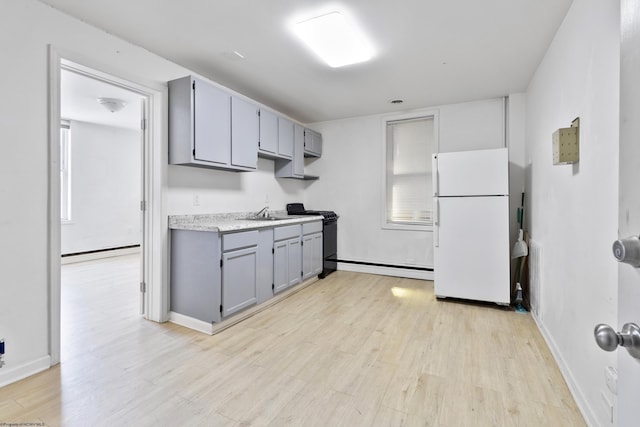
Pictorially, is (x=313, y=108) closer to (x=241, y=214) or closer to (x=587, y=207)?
(x=241, y=214)

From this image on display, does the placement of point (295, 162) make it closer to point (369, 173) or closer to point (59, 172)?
point (369, 173)

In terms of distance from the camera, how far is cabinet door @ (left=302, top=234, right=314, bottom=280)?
393 cm

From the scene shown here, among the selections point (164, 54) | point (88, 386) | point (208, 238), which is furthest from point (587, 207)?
point (164, 54)

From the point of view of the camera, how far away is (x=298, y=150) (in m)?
4.46

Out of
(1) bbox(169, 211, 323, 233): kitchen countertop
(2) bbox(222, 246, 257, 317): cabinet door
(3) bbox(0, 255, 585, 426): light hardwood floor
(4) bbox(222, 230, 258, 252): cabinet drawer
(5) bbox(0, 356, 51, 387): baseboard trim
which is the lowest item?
(3) bbox(0, 255, 585, 426): light hardwood floor

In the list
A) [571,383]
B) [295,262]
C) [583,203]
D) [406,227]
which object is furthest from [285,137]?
[571,383]

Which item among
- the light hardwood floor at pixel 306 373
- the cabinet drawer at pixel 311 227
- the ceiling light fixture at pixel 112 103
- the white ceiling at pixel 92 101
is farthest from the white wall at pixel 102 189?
the cabinet drawer at pixel 311 227

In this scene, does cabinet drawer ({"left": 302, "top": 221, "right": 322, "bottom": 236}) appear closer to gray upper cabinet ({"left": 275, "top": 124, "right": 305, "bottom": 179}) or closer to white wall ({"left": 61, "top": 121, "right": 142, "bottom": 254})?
gray upper cabinet ({"left": 275, "top": 124, "right": 305, "bottom": 179})

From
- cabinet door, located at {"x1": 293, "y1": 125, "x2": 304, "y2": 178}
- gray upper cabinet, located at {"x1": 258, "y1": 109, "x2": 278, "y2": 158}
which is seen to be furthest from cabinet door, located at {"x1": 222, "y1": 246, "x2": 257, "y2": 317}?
cabinet door, located at {"x1": 293, "y1": 125, "x2": 304, "y2": 178}

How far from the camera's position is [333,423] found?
1.58 metres

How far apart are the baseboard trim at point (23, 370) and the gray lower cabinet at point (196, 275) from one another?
0.95 metres

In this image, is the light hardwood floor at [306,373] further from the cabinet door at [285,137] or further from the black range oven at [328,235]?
the cabinet door at [285,137]

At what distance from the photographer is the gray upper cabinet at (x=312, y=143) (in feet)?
15.4

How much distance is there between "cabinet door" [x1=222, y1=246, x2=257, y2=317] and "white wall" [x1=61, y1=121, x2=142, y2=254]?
4558 millimetres
